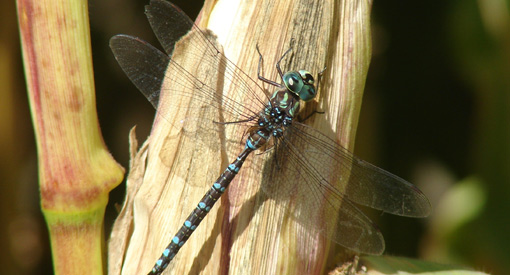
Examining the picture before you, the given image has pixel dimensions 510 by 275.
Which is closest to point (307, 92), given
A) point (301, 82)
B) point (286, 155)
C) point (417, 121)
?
point (301, 82)

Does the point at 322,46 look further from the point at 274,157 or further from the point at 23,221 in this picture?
the point at 23,221

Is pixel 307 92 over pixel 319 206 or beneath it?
over

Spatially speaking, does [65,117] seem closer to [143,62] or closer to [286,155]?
[143,62]

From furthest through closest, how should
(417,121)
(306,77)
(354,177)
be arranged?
(417,121)
(354,177)
(306,77)

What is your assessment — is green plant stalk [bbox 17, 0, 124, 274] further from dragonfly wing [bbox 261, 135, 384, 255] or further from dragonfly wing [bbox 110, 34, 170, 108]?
dragonfly wing [bbox 261, 135, 384, 255]

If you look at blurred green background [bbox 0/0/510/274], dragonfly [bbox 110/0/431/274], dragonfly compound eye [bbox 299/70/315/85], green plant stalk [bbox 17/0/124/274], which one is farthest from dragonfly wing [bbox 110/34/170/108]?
blurred green background [bbox 0/0/510/274]

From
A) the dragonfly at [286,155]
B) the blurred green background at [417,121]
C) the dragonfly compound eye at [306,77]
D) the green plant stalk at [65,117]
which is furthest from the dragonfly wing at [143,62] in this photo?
the blurred green background at [417,121]
